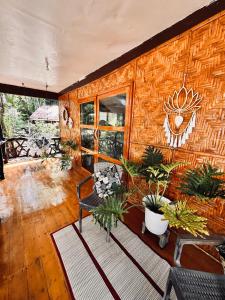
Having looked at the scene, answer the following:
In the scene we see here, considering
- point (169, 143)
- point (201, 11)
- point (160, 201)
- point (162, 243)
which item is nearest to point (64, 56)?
point (201, 11)

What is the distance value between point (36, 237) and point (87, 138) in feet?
8.06

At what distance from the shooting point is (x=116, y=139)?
2658mm

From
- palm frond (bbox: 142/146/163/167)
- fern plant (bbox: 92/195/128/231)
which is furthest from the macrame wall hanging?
fern plant (bbox: 92/195/128/231)

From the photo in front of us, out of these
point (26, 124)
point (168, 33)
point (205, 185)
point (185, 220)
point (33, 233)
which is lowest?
point (33, 233)

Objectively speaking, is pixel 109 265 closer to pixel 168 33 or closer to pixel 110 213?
pixel 110 213

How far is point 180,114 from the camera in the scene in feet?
5.30

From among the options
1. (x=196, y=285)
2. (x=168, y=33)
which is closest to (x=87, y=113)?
(x=168, y=33)

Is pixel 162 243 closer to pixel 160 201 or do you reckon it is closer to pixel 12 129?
pixel 160 201

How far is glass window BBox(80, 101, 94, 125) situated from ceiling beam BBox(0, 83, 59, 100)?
6.16 ft

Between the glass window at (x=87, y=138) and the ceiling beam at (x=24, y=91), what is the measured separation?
2152 millimetres

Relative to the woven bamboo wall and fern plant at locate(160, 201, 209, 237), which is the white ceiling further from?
fern plant at locate(160, 201, 209, 237)

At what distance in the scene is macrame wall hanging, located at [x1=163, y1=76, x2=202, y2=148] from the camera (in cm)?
150

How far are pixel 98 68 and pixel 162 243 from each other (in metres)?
3.12

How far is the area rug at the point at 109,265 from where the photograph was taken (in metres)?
1.14
